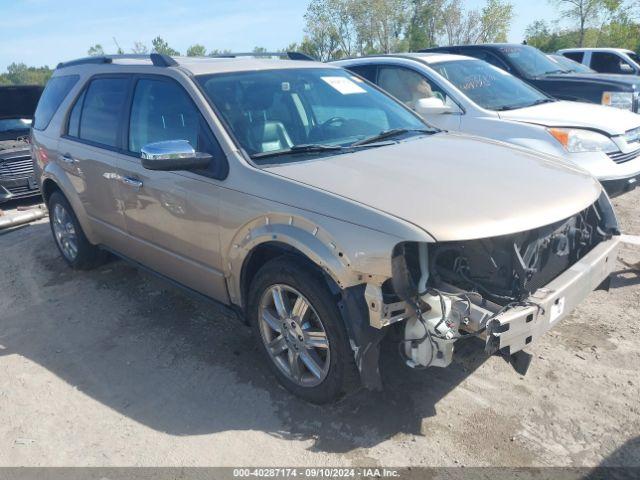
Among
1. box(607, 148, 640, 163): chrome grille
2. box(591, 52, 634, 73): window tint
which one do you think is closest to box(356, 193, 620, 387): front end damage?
box(607, 148, 640, 163): chrome grille

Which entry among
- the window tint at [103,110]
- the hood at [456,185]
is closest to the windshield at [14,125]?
the window tint at [103,110]

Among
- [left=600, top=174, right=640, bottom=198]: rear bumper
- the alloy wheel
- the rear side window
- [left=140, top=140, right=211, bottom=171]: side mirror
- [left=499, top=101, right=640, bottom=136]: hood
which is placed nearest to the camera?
the alloy wheel

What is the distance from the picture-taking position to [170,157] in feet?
10.2

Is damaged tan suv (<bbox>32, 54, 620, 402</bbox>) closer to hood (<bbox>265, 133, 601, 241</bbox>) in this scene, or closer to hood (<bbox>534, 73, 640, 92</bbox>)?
hood (<bbox>265, 133, 601, 241</bbox>)

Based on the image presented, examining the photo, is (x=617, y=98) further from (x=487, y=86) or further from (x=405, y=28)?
(x=405, y=28)

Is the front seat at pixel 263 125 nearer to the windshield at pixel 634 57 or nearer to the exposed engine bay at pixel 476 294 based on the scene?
the exposed engine bay at pixel 476 294

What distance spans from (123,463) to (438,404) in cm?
171

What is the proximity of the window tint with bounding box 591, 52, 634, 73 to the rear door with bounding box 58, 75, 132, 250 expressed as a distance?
13277 millimetres

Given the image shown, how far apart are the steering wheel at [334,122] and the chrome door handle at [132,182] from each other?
1361mm

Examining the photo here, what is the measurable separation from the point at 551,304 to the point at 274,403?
1.61 meters

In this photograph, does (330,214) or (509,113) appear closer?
(330,214)

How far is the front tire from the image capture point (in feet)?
9.20

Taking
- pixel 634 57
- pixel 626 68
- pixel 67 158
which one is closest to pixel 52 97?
pixel 67 158

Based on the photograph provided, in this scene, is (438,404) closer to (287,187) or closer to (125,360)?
(287,187)
